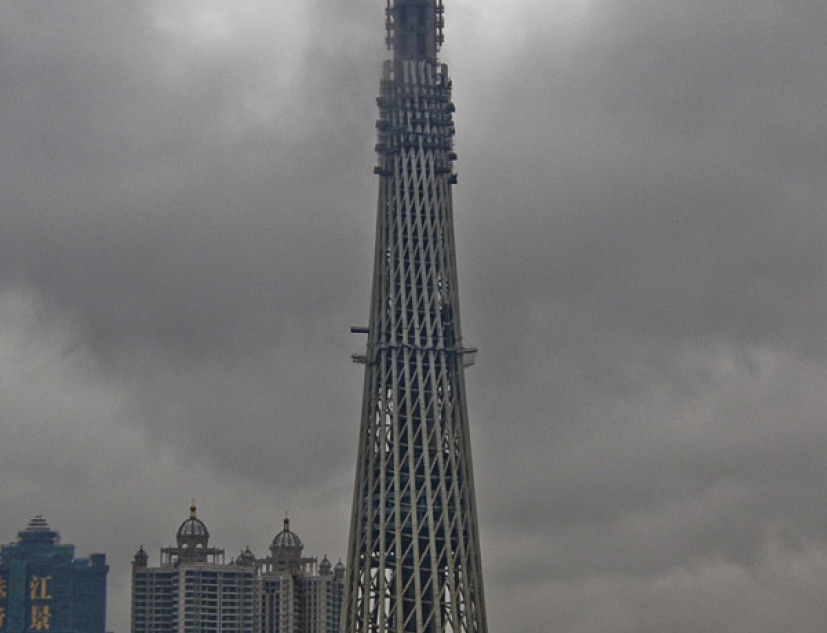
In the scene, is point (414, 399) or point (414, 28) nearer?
Answer: point (414, 399)

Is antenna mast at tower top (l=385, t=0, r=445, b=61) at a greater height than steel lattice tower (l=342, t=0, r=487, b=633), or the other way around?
antenna mast at tower top (l=385, t=0, r=445, b=61)

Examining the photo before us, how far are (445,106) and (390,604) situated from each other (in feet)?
106

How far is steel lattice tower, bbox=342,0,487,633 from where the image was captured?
132625 mm

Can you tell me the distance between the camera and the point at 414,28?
141 meters

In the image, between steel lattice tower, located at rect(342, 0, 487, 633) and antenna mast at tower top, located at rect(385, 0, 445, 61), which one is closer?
steel lattice tower, located at rect(342, 0, 487, 633)

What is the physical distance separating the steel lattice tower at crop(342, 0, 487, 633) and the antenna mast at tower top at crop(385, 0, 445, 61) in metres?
0.14

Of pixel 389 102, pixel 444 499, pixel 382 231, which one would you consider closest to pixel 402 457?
pixel 444 499

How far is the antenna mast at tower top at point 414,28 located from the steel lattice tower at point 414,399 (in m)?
0.14

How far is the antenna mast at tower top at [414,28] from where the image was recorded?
463 feet

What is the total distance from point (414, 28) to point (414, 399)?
24.8m

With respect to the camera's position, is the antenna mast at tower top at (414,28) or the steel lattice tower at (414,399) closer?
the steel lattice tower at (414,399)

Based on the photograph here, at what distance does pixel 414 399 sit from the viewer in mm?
134625

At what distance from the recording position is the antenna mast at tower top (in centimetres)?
14112

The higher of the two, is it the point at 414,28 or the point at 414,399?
the point at 414,28
